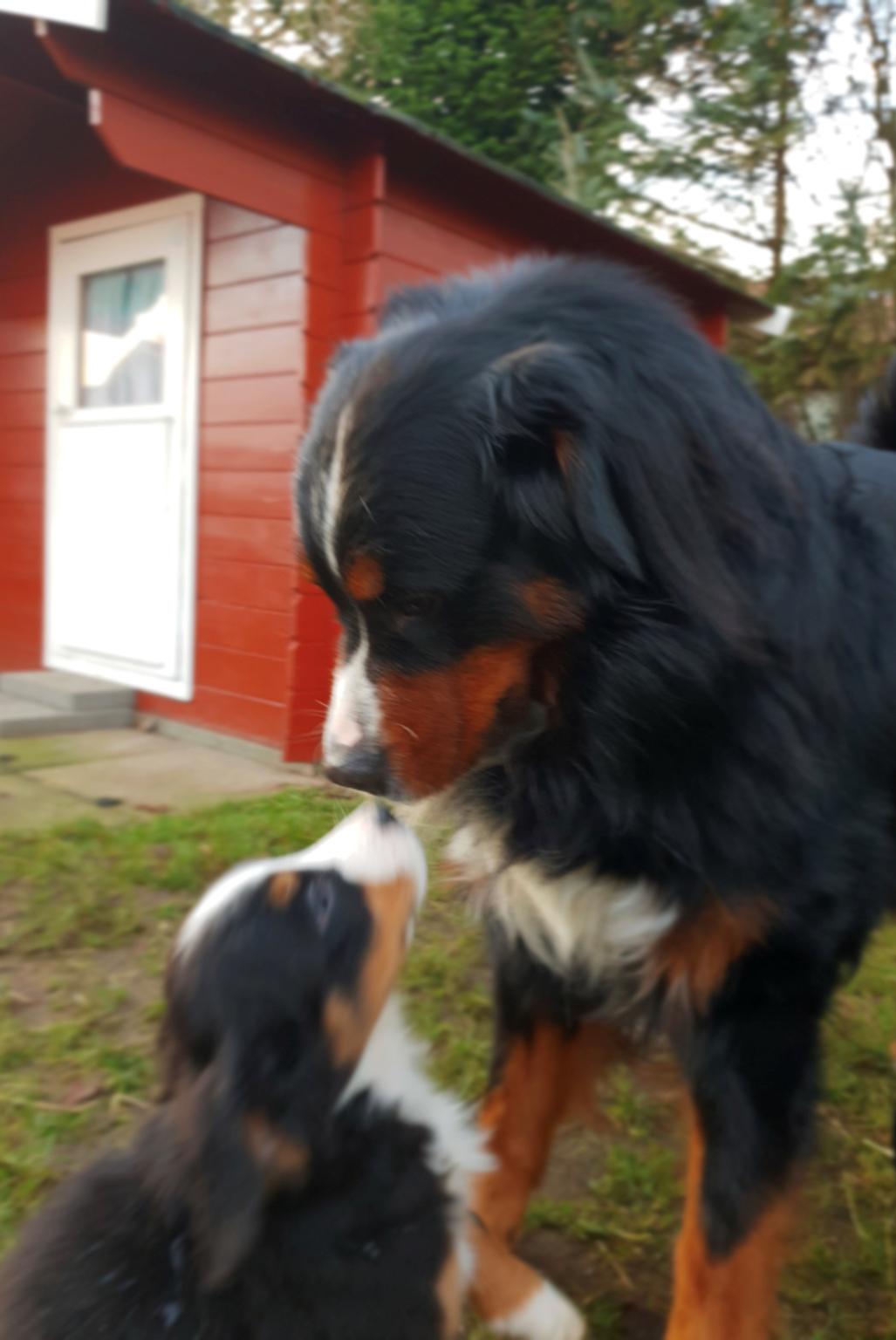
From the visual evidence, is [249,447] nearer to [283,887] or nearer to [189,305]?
[189,305]

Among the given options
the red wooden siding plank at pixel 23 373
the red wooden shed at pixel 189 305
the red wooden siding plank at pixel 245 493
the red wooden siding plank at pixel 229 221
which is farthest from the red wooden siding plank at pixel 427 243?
the red wooden siding plank at pixel 23 373

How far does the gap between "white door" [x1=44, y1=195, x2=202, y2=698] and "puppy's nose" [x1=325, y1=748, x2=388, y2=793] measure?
3844 mm

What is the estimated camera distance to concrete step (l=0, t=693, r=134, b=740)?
501 centimetres

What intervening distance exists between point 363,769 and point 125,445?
179 inches

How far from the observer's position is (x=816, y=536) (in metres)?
1.66

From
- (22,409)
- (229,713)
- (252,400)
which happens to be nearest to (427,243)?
(252,400)

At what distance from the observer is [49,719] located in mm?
5148

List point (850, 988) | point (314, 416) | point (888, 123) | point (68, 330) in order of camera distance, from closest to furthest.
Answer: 1. point (314, 416)
2. point (850, 988)
3. point (68, 330)
4. point (888, 123)

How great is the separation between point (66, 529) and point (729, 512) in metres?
5.25

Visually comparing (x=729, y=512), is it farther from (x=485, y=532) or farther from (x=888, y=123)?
(x=888, y=123)

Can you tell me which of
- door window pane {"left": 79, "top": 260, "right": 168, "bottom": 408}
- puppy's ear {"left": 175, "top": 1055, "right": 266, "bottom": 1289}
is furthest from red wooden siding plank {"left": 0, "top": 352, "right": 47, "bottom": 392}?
puppy's ear {"left": 175, "top": 1055, "right": 266, "bottom": 1289}

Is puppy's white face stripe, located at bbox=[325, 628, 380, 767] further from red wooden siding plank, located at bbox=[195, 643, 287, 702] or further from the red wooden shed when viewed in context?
red wooden siding plank, located at bbox=[195, 643, 287, 702]

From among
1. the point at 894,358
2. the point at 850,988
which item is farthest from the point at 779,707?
the point at 850,988

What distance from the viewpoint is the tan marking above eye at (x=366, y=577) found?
1569mm
